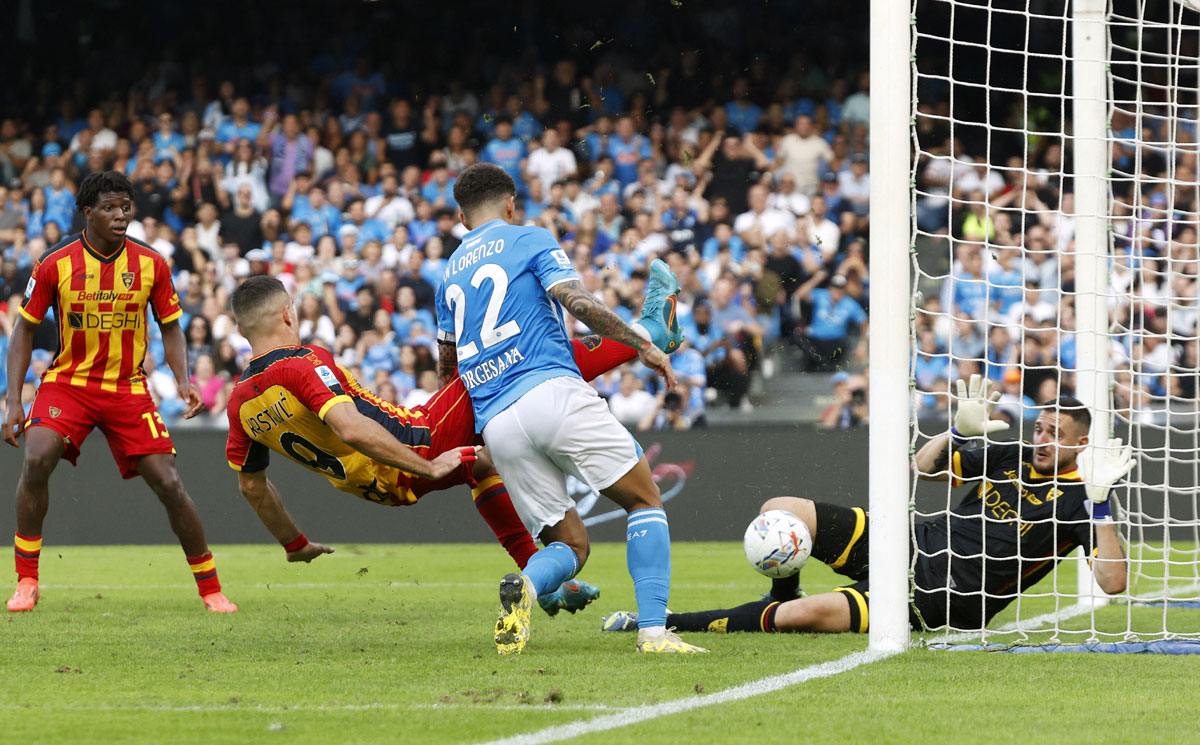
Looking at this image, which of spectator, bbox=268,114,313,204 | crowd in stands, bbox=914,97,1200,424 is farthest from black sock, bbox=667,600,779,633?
spectator, bbox=268,114,313,204

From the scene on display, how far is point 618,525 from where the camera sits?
469 inches

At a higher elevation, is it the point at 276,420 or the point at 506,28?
the point at 506,28

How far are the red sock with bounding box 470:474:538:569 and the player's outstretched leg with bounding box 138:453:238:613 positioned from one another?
5.67 feet

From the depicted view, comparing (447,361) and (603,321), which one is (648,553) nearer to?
(603,321)

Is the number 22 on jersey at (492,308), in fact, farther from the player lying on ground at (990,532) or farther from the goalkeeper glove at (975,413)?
the goalkeeper glove at (975,413)

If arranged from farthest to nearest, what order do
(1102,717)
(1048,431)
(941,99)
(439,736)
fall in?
1. (941,99)
2. (1048,431)
3. (1102,717)
4. (439,736)

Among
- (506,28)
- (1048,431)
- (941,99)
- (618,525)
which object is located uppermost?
(506,28)

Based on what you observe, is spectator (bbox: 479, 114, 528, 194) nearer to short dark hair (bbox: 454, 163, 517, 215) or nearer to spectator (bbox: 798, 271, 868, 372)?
spectator (bbox: 798, 271, 868, 372)

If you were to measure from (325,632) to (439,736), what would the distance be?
9.06ft

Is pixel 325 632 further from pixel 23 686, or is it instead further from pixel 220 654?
pixel 23 686

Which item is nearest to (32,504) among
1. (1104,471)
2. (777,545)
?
(777,545)

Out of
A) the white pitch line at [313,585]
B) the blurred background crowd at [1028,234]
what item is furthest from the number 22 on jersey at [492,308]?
the blurred background crowd at [1028,234]

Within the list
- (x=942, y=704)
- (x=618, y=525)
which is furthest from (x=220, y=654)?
(x=618, y=525)

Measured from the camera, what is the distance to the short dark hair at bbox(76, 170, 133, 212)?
273 inches
